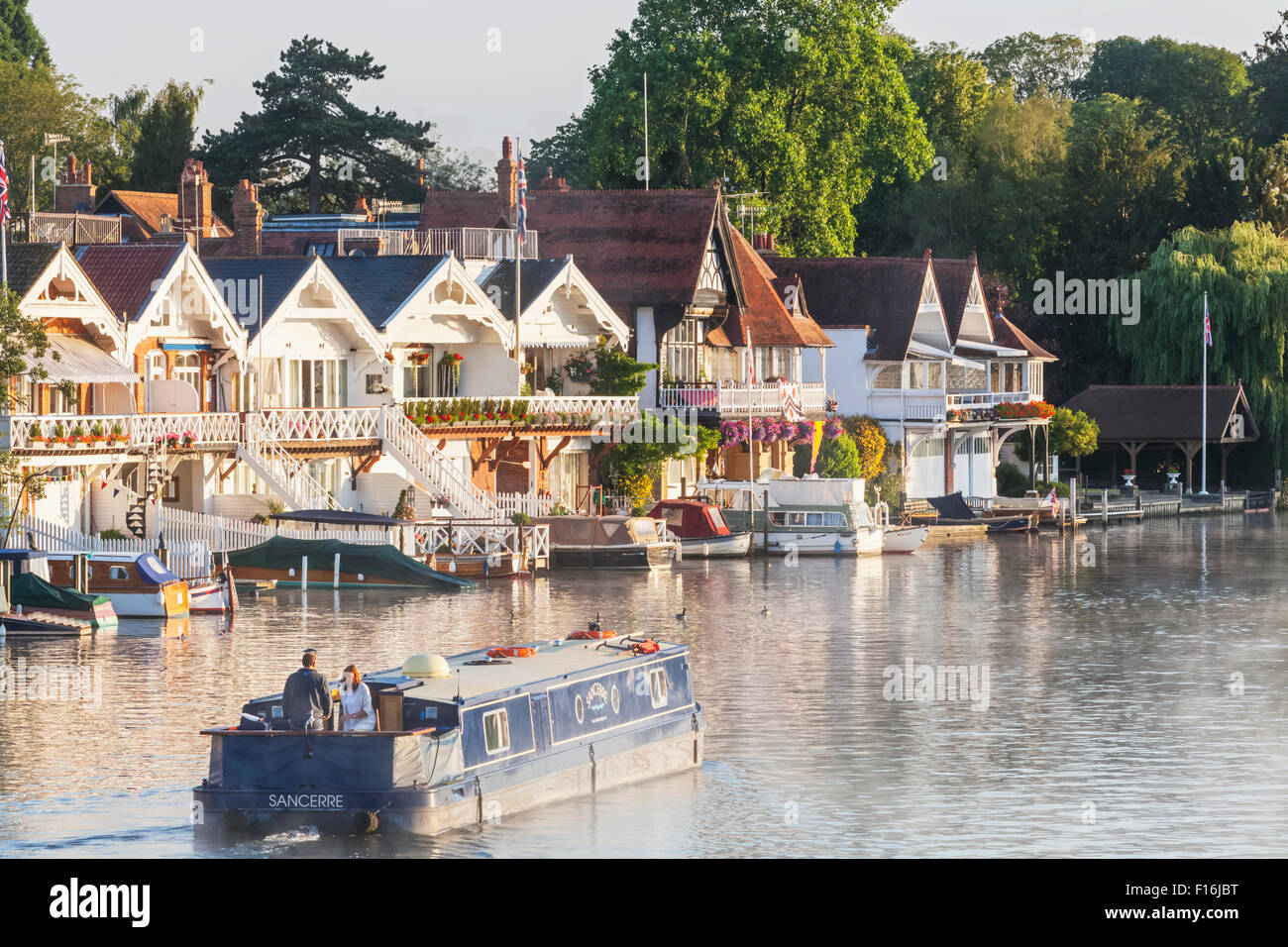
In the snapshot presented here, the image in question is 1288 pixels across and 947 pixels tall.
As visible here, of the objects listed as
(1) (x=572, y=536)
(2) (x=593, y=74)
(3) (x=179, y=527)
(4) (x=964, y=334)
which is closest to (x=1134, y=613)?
(1) (x=572, y=536)

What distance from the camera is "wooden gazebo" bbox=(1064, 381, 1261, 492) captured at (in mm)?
101125

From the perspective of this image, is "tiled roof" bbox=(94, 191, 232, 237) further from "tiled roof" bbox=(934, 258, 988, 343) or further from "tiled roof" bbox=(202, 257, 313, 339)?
"tiled roof" bbox=(934, 258, 988, 343)

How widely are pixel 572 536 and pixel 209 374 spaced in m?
12.1

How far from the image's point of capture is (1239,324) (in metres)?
104

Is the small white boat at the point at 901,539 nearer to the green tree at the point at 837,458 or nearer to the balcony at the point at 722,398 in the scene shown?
the balcony at the point at 722,398

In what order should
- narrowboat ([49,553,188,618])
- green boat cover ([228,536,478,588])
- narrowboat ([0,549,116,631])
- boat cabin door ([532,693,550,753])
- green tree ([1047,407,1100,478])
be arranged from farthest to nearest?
green tree ([1047,407,1100,478]) < green boat cover ([228,536,478,588]) < narrowboat ([49,553,188,618]) < narrowboat ([0,549,116,631]) < boat cabin door ([532,693,550,753])

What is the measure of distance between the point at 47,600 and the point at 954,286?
54.1m

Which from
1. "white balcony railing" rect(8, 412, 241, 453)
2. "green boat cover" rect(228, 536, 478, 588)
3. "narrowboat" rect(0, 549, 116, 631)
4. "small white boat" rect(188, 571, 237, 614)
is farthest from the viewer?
"green boat cover" rect(228, 536, 478, 588)

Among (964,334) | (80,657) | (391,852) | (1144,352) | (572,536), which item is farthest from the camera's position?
(1144,352)

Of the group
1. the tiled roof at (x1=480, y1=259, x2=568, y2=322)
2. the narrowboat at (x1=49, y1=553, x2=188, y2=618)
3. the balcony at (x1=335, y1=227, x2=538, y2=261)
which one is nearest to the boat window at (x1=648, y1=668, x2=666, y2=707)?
the narrowboat at (x1=49, y1=553, x2=188, y2=618)

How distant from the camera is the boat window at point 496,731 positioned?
102 ft

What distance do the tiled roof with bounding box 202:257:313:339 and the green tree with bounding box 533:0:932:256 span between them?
3184 cm

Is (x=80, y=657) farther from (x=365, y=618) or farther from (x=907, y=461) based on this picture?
(x=907, y=461)

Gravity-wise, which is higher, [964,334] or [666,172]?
[666,172]
